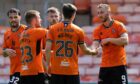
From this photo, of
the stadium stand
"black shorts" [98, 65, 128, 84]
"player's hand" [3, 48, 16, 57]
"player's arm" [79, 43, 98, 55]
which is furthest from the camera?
the stadium stand

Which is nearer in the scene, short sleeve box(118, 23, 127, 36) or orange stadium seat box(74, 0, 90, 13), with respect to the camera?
short sleeve box(118, 23, 127, 36)

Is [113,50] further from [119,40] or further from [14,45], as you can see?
[14,45]

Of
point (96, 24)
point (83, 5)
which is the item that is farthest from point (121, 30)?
point (83, 5)

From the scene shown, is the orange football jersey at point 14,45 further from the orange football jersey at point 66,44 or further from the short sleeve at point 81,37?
the short sleeve at point 81,37

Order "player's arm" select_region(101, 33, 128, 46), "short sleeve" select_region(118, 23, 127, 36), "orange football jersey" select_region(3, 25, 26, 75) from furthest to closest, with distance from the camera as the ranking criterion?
1. "orange football jersey" select_region(3, 25, 26, 75)
2. "short sleeve" select_region(118, 23, 127, 36)
3. "player's arm" select_region(101, 33, 128, 46)

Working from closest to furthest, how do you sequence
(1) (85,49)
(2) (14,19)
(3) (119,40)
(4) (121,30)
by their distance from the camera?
(1) (85,49) < (3) (119,40) < (4) (121,30) < (2) (14,19)

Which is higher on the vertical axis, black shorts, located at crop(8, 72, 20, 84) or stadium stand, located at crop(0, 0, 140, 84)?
stadium stand, located at crop(0, 0, 140, 84)

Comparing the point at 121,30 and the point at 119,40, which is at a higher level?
the point at 121,30

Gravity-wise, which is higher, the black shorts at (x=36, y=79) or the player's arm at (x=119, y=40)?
the player's arm at (x=119, y=40)

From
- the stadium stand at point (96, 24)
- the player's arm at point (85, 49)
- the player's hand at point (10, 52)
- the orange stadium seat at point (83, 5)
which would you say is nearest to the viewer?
the player's arm at point (85, 49)

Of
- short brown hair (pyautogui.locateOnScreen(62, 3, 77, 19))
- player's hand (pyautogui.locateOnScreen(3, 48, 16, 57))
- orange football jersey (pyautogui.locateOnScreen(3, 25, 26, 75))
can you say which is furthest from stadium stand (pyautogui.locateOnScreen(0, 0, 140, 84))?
short brown hair (pyautogui.locateOnScreen(62, 3, 77, 19))

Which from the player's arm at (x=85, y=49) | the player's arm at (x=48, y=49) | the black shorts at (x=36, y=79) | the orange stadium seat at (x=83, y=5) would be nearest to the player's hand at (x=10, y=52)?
the black shorts at (x=36, y=79)

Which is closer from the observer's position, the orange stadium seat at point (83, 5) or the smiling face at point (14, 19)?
the smiling face at point (14, 19)

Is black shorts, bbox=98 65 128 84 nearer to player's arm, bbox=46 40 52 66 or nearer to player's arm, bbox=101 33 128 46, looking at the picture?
player's arm, bbox=101 33 128 46
